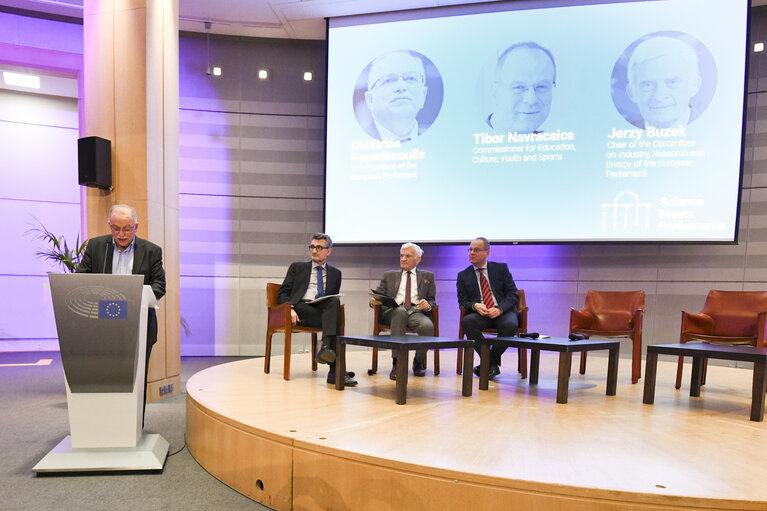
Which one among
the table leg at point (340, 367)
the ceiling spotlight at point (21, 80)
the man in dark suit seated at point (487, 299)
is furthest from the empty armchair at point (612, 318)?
the ceiling spotlight at point (21, 80)

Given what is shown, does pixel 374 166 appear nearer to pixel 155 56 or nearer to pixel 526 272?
pixel 526 272

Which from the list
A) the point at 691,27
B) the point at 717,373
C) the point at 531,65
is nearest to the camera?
the point at 717,373

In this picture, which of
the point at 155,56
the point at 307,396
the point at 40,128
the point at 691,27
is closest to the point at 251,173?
the point at 155,56

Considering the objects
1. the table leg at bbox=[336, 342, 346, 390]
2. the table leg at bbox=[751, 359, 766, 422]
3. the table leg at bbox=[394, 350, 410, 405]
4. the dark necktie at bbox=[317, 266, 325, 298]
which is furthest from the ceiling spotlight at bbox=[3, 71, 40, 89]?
the table leg at bbox=[751, 359, 766, 422]

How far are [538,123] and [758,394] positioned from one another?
11.2ft

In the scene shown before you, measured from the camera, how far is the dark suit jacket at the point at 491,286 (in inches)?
159

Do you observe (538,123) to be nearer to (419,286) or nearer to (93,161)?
(419,286)

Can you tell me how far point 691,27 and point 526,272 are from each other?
9.51 feet

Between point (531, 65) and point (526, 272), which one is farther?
point (526, 272)

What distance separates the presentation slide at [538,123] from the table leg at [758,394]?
8.30 ft

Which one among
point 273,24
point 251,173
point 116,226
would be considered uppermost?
point 273,24

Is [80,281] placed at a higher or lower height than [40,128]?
lower

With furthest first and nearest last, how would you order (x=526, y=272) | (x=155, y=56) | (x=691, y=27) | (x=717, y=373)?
(x=526, y=272), (x=691, y=27), (x=717, y=373), (x=155, y=56)

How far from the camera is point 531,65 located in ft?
17.7
